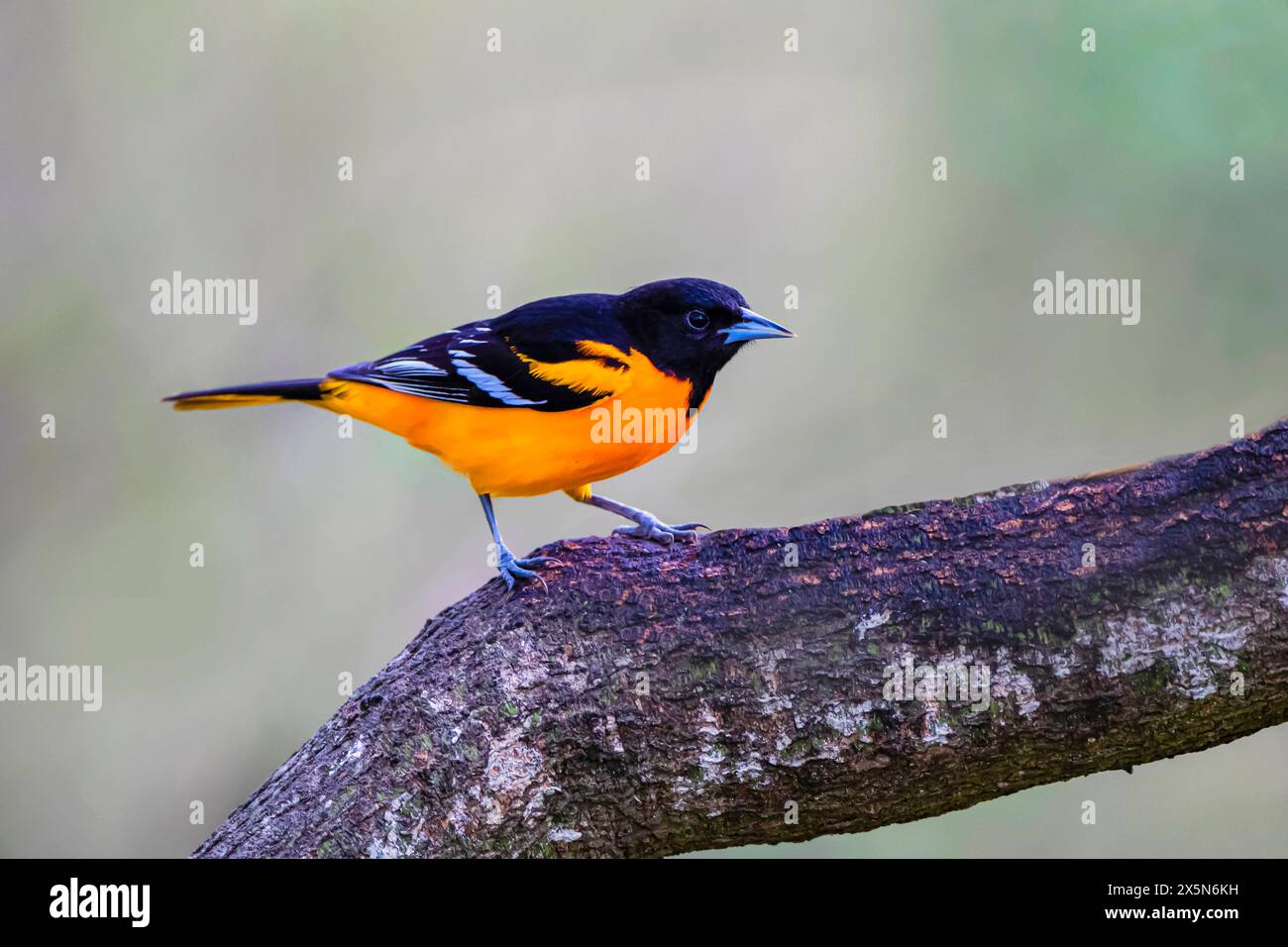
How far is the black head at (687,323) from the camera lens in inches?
169

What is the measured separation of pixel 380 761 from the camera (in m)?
3.20

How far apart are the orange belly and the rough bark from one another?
817 mm

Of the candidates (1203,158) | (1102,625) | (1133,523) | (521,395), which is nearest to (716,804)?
(1102,625)

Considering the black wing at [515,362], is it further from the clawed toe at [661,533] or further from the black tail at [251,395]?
the clawed toe at [661,533]

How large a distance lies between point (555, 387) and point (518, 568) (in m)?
0.78

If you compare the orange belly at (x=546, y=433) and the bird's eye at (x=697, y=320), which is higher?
the bird's eye at (x=697, y=320)

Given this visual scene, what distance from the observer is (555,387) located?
4070 millimetres

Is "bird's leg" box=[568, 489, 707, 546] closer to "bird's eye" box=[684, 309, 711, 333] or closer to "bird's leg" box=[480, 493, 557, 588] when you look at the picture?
"bird's leg" box=[480, 493, 557, 588]

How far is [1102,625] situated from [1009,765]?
1.50 ft

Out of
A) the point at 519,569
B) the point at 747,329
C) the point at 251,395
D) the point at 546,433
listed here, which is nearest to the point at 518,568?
the point at 519,569

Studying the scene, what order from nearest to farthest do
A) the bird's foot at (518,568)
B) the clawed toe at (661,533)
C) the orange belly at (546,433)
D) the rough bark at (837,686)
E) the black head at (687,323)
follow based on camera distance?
the rough bark at (837,686) → the bird's foot at (518,568) → the clawed toe at (661,533) → the orange belly at (546,433) → the black head at (687,323)

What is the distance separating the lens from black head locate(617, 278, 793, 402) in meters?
4.30
